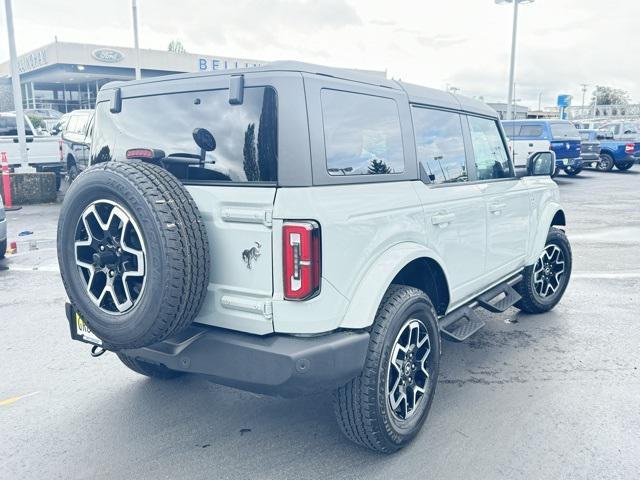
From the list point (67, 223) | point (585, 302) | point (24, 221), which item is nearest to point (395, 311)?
point (67, 223)

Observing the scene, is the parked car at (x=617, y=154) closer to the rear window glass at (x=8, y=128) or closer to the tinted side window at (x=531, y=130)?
the tinted side window at (x=531, y=130)

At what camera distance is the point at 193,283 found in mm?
2641

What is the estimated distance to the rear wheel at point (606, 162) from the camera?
2347cm

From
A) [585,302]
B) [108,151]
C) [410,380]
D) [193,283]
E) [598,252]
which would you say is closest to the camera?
[193,283]

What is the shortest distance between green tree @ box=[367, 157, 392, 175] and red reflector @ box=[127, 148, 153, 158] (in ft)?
3.81

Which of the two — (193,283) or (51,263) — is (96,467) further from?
(51,263)

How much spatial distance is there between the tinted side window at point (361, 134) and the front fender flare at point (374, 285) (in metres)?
0.46

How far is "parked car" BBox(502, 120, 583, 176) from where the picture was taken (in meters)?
18.3

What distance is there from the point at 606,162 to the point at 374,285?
2392 cm

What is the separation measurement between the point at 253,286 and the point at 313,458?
104cm

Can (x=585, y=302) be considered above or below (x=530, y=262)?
below

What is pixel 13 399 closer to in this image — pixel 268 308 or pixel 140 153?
pixel 140 153

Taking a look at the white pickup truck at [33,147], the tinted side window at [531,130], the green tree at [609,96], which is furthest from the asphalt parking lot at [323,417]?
the green tree at [609,96]

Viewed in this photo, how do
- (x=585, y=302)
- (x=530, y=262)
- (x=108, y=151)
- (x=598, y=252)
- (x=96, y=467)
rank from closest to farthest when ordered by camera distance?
(x=96, y=467), (x=108, y=151), (x=530, y=262), (x=585, y=302), (x=598, y=252)
